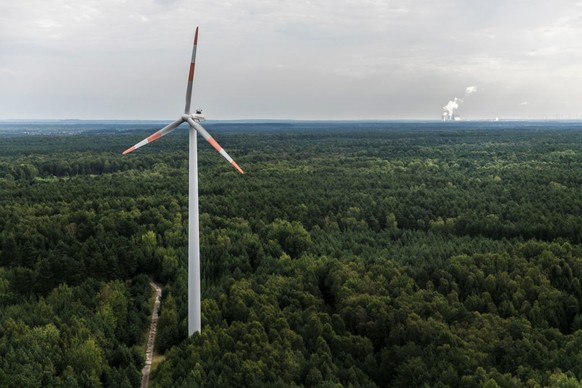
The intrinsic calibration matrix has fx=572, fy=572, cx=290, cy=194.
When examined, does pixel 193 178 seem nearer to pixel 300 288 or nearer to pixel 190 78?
pixel 190 78

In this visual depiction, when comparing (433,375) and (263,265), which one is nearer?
(433,375)

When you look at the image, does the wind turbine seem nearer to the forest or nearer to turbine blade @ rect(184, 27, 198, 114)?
turbine blade @ rect(184, 27, 198, 114)

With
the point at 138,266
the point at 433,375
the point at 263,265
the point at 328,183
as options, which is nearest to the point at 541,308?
the point at 433,375

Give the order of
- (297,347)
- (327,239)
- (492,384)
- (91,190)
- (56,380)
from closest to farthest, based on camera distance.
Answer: (492,384)
(56,380)
(297,347)
(327,239)
(91,190)

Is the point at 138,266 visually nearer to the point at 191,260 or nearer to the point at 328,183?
the point at 191,260

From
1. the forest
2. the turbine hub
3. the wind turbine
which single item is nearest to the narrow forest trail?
the forest

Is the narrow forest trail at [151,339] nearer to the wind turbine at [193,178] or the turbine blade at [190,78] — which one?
the wind turbine at [193,178]
